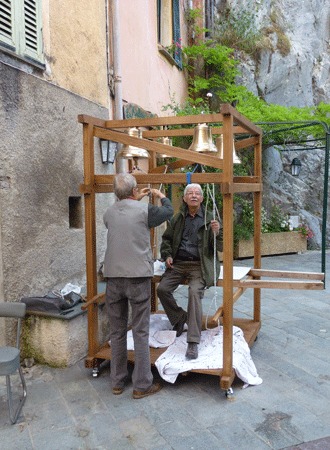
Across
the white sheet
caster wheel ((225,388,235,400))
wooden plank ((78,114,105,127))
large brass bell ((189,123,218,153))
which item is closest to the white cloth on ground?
the white sheet

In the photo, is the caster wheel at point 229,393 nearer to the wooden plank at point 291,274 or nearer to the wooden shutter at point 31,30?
the wooden plank at point 291,274

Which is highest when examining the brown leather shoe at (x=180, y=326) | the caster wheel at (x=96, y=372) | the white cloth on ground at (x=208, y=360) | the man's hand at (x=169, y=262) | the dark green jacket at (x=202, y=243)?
the dark green jacket at (x=202, y=243)

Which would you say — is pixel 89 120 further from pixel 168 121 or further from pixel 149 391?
pixel 149 391

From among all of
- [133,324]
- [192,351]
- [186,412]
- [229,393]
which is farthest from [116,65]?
[186,412]

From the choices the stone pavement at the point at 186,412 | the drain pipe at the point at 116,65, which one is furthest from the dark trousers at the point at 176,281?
the drain pipe at the point at 116,65

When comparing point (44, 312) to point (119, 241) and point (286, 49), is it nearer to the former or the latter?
point (119, 241)

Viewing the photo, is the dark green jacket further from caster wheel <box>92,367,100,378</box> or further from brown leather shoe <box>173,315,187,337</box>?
caster wheel <box>92,367,100,378</box>

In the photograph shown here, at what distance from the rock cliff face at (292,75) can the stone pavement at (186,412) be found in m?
9.79

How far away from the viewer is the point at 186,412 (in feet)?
11.9

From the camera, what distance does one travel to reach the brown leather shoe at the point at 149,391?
3867mm

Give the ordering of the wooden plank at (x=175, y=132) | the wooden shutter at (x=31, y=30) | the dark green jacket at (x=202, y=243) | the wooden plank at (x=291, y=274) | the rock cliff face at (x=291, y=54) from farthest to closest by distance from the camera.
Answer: the rock cliff face at (x=291, y=54) < the wooden plank at (x=175, y=132) < the wooden plank at (x=291, y=274) < the wooden shutter at (x=31, y=30) < the dark green jacket at (x=202, y=243)

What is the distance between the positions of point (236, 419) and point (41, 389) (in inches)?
→ 69.6

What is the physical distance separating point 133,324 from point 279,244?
904 centimetres

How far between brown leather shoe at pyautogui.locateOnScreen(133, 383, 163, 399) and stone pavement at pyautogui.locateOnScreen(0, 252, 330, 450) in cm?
5
